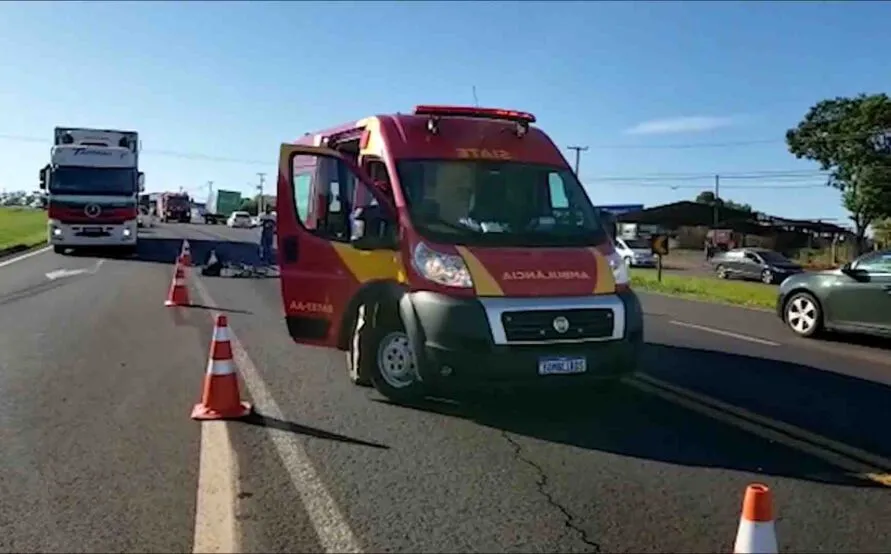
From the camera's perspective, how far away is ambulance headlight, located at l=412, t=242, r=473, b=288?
261 inches

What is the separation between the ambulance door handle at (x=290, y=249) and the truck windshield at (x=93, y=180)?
2024 centimetres

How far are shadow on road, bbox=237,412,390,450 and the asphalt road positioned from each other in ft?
0.09

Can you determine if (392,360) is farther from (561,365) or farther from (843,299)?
(843,299)

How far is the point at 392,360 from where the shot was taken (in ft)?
23.6

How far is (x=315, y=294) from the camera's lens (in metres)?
8.12

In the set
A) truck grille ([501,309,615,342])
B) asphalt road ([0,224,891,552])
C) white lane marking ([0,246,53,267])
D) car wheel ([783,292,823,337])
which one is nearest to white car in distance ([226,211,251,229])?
white lane marking ([0,246,53,267])

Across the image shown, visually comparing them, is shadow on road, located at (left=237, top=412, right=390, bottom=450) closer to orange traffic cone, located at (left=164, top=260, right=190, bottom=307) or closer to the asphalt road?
the asphalt road

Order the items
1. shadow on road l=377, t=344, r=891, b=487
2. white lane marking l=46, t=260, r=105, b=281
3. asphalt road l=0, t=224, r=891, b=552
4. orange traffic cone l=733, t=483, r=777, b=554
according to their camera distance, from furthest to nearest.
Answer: white lane marking l=46, t=260, r=105, b=281 → shadow on road l=377, t=344, r=891, b=487 → asphalt road l=0, t=224, r=891, b=552 → orange traffic cone l=733, t=483, r=777, b=554

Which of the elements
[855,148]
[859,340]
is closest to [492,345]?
[859,340]

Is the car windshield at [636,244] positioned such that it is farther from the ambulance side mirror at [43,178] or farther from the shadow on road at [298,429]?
the shadow on road at [298,429]

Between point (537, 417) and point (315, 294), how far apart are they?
98.5 inches

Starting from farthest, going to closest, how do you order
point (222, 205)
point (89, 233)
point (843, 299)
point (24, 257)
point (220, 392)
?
point (222, 205)
point (89, 233)
point (24, 257)
point (843, 299)
point (220, 392)

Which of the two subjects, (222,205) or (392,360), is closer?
(392,360)

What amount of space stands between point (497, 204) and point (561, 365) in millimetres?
1659
